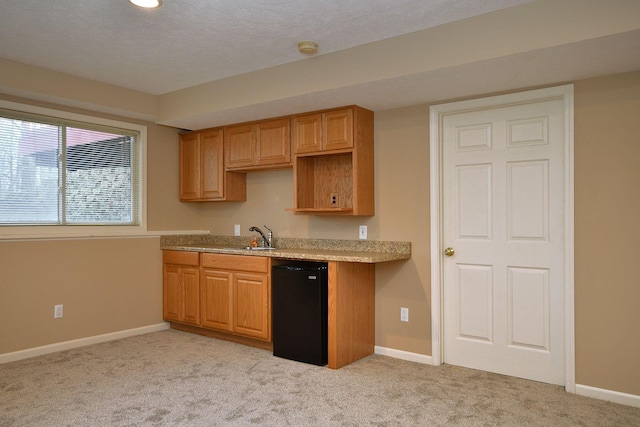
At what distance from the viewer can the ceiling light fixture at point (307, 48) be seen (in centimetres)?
334

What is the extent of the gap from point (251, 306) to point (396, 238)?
1.42 meters

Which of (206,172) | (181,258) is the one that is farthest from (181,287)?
(206,172)

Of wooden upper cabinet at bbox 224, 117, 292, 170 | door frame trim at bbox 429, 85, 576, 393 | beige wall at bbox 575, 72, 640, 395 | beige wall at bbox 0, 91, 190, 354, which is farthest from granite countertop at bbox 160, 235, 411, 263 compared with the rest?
beige wall at bbox 575, 72, 640, 395

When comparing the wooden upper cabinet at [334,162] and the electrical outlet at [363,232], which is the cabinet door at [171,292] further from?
the electrical outlet at [363,232]

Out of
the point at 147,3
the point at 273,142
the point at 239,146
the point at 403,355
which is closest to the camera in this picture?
the point at 147,3

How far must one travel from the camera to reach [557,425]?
105 inches

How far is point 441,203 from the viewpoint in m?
3.82

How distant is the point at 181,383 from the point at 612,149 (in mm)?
3276

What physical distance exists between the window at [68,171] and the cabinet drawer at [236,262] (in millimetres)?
924

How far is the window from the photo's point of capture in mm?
4020

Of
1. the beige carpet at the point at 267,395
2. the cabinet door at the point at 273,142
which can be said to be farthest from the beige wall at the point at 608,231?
the cabinet door at the point at 273,142

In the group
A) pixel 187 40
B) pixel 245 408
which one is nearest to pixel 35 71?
pixel 187 40

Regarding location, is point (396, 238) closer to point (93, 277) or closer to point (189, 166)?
point (189, 166)

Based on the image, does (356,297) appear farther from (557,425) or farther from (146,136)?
(146,136)
